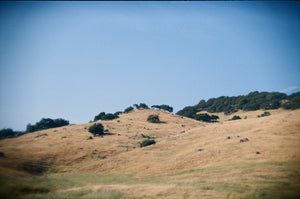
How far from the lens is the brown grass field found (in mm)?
14055

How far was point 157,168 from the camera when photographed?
2538 cm

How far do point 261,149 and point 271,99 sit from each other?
306ft

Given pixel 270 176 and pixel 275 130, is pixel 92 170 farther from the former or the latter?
pixel 275 130

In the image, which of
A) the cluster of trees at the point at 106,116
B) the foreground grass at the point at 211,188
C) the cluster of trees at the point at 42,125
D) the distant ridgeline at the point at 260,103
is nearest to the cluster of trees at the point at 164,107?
the distant ridgeline at the point at 260,103

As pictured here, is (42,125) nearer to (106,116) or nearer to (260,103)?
(106,116)

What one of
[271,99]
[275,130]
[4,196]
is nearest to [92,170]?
[4,196]

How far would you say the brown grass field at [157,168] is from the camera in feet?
46.1

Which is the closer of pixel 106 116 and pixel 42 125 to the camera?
pixel 42 125

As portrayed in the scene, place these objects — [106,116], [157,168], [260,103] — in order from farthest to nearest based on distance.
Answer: [260,103] → [106,116] → [157,168]

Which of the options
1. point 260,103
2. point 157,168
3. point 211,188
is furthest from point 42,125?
point 260,103

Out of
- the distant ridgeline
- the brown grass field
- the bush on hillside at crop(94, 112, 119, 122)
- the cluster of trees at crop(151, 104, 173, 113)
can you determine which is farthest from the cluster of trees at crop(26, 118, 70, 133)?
the distant ridgeline

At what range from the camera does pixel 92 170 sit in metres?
28.4

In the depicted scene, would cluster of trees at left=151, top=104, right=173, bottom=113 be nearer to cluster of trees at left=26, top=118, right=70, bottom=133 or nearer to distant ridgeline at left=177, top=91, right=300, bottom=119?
distant ridgeline at left=177, top=91, right=300, bottom=119

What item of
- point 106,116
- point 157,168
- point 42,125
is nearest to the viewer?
point 157,168
